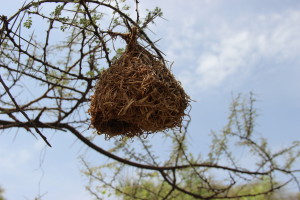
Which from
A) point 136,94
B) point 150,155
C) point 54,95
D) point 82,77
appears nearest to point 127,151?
point 150,155

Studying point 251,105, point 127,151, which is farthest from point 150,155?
point 251,105

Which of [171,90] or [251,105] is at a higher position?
[251,105]

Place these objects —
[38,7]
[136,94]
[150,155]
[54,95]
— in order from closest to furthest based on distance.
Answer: [136,94], [38,7], [54,95], [150,155]

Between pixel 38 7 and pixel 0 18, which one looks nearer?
pixel 0 18

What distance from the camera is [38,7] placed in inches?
85.8

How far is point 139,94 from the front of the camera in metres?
1.96

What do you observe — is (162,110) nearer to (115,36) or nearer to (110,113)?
(110,113)

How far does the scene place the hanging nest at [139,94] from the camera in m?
1.96

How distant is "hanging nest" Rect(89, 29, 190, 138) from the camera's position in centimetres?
196

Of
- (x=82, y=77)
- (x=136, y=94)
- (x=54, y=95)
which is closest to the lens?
(x=136, y=94)

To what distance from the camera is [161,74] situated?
208cm

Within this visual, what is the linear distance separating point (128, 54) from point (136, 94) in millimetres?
355

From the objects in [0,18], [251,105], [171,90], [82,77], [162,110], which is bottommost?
[162,110]

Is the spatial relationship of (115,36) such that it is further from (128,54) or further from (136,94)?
(136,94)
